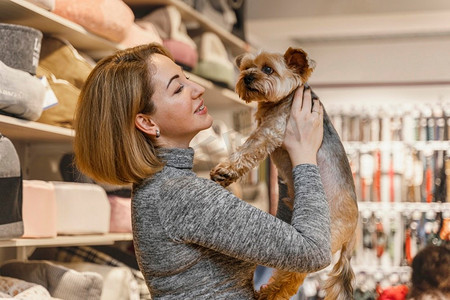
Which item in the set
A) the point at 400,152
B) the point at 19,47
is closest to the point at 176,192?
the point at 19,47

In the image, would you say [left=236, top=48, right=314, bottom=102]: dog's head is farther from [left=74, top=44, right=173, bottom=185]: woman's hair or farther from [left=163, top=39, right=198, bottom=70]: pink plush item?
[left=163, top=39, right=198, bottom=70]: pink plush item

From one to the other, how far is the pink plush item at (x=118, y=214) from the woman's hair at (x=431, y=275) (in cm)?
201

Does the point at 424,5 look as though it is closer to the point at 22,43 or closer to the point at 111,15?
the point at 111,15

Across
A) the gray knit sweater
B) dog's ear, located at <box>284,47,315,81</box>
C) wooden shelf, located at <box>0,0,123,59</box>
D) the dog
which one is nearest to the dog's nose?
the dog

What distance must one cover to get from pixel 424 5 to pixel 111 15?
2.76 meters

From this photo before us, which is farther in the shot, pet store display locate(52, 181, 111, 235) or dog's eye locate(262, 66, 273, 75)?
pet store display locate(52, 181, 111, 235)

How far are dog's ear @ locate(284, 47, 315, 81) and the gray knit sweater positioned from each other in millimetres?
445

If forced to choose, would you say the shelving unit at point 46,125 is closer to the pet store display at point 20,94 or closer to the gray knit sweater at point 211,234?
the pet store display at point 20,94

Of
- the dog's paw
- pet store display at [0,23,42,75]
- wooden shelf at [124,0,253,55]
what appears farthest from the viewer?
wooden shelf at [124,0,253,55]

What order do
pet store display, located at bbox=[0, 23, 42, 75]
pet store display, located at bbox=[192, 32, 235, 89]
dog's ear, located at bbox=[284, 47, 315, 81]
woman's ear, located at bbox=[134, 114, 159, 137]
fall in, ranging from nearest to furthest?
woman's ear, located at bbox=[134, 114, 159, 137]
dog's ear, located at bbox=[284, 47, 315, 81]
pet store display, located at bbox=[0, 23, 42, 75]
pet store display, located at bbox=[192, 32, 235, 89]

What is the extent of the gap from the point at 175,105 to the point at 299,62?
1.66 feet

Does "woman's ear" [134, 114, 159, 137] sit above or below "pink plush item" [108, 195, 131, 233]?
above

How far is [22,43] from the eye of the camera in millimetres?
2088

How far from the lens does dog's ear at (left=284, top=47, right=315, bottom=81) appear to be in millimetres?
1815
